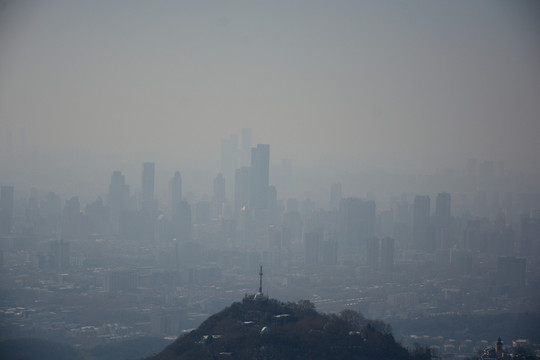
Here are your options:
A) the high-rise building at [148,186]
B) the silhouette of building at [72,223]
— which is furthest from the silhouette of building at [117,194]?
the silhouette of building at [72,223]

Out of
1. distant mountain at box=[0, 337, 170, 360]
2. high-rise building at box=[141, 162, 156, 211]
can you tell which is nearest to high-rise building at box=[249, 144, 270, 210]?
high-rise building at box=[141, 162, 156, 211]

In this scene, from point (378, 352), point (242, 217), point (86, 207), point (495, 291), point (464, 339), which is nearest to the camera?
point (378, 352)

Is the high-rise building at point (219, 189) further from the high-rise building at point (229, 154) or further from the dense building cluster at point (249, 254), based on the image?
the high-rise building at point (229, 154)

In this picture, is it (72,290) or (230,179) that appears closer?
(72,290)

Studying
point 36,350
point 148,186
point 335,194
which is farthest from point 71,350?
point 335,194

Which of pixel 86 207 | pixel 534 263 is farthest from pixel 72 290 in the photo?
pixel 534 263

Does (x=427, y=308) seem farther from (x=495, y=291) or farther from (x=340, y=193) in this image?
(x=340, y=193)

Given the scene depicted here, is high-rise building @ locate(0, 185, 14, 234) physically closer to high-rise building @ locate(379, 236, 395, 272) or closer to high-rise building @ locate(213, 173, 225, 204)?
high-rise building @ locate(213, 173, 225, 204)
